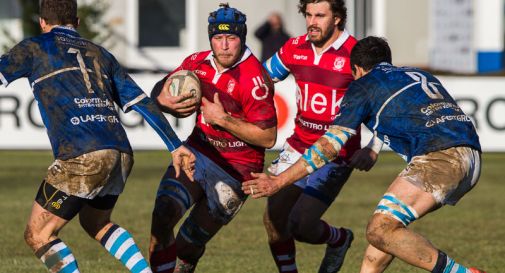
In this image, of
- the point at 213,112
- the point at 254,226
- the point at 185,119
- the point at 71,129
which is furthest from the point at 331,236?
the point at 185,119

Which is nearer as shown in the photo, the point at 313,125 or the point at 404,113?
the point at 404,113

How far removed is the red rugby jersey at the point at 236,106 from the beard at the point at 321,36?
0.81 metres

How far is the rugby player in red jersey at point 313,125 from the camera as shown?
9.98m

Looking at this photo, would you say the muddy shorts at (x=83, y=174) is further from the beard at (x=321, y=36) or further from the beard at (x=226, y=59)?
the beard at (x=321, y=36)

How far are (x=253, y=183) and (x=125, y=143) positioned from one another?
91 cm

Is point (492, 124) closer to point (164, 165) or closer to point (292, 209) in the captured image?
point (164, 165)

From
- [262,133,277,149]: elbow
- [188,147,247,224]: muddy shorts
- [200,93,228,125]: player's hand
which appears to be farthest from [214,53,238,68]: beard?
[188,147,247,224]: muddy shorts

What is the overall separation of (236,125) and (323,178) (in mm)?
1356

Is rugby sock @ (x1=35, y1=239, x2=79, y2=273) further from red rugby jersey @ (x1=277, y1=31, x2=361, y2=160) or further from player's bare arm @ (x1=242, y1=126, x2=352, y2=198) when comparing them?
red rugby jersey @ (x1=277, y1=31, x2=361, y2=160)

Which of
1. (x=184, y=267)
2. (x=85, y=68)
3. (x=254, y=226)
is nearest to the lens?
(x=85, y=68)

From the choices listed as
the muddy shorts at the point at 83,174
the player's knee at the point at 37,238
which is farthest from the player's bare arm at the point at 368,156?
the player's knee at the point at 37,238

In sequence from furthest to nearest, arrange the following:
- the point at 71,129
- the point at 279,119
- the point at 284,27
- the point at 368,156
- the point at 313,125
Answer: the point at 284,27 → the point at 279,119 → the point at 313,125 → the point at 368,156 → the point at 71,129

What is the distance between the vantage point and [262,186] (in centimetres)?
822

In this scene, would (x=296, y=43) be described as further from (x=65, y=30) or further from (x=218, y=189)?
(x=65, y=30)
